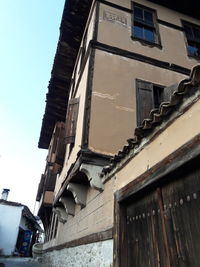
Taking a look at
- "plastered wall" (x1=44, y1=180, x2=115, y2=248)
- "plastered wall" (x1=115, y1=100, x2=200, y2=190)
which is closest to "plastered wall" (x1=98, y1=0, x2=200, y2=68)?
"plastered wall" (x1=44, y1=180, x2=115, y2=248)

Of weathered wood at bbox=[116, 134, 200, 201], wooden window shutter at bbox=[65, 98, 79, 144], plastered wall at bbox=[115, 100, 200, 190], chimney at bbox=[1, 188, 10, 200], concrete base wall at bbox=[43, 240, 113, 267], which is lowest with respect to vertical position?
concrete base wall at bbox=[43, 240, 113, 267]

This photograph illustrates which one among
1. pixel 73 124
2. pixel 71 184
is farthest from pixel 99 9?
pixel 71 184

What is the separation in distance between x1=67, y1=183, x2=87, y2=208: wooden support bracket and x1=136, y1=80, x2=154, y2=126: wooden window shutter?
6.80ft

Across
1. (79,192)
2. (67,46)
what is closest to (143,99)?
(79,192)

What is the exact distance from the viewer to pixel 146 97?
5730mm

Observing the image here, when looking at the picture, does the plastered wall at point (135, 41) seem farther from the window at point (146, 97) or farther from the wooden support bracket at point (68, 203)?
the wooden support bracket at point (68, 203)

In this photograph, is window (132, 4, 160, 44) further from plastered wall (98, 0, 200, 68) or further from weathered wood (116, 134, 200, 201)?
weathered wood (116, 134, 200, 201)

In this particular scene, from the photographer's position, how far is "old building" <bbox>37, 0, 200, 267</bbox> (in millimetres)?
2326

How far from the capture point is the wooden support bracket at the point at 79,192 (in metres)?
4.86

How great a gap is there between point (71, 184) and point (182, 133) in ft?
10.8

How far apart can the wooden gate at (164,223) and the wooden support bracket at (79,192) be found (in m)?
1.95

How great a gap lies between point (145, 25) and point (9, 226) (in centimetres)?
2069

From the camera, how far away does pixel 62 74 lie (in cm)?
1016

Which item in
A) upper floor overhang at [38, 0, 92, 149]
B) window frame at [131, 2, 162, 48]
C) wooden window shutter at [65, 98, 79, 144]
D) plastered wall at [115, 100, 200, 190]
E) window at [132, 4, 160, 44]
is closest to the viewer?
plastered wall at [115, 100, 200, 190]
